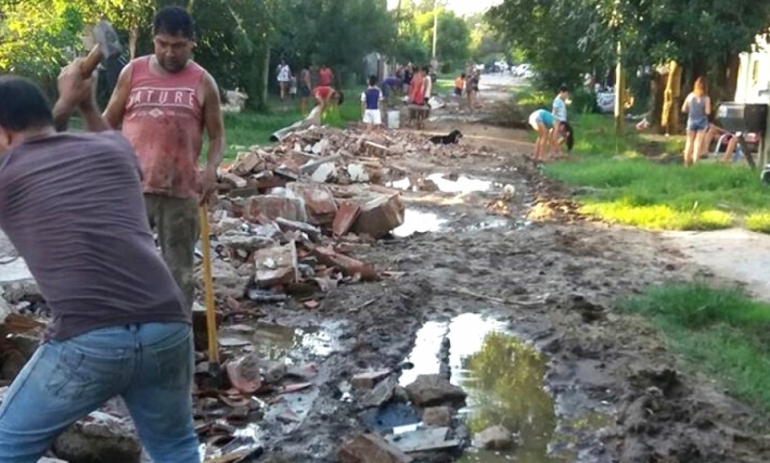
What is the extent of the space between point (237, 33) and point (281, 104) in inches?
460

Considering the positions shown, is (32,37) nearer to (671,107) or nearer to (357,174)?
(357,174)

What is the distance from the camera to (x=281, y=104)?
38312 millimetres

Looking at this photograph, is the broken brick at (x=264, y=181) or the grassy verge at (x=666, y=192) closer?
the grassy verge at (x=666, y=192)

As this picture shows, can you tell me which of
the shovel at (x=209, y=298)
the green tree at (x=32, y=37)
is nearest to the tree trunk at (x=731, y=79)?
the green tree at (x=32, y=37)

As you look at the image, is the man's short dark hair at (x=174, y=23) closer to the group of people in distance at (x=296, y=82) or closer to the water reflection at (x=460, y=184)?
the water reflection at (x=460, y=184)

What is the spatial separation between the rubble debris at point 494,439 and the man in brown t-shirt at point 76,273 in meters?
2.48

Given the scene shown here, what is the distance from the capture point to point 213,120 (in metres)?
5.70

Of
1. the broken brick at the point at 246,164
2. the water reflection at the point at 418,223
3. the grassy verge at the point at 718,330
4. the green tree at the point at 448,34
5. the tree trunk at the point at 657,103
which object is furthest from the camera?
the green tree at the point at 448,34

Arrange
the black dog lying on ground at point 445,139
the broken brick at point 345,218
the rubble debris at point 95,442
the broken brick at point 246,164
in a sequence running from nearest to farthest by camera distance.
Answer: the rubble debris at point 95,442 < the broken brick at point 345,218 < the broken brick at point 246,164 < the black dog lying on ground at point 445,139

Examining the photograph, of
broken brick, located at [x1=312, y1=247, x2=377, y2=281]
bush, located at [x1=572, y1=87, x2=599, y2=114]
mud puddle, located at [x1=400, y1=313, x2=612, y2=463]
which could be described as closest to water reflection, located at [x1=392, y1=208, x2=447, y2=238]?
broken brick, located at [x1=312, y1=247, x2=377, y2=281]

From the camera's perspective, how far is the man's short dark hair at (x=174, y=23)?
5.30 metres

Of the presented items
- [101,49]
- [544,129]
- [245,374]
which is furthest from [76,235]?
[544,129]

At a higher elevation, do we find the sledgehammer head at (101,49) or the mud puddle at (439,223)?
the sledgehammer head at (101,49)

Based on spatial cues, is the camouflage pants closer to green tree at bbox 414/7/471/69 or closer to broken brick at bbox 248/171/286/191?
broken brick at bbox 248/171/286/191
